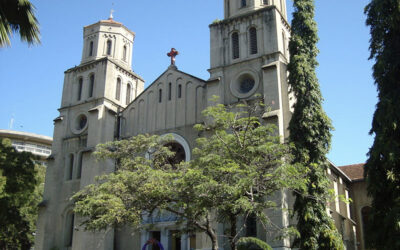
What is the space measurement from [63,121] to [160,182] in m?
17.3

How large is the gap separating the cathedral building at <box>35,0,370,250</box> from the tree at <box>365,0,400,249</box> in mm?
4634

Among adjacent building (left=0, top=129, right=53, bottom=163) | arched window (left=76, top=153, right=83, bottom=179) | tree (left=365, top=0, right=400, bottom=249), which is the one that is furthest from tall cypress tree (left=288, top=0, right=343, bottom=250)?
adjacent building (left=0, top=129, right=53, bottom=163)

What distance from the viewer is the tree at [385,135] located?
53.2 ft

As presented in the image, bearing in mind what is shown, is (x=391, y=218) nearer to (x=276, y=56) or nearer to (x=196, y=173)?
(x=196, y=173)

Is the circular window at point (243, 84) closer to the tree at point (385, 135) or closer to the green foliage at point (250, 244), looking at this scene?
the tree at point (385, 135)

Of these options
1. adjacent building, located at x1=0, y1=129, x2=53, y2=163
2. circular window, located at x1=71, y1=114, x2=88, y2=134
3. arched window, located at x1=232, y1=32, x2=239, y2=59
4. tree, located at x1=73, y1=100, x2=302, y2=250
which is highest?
adjacent building, located at x1=0, y1=129, x2=53, y2=163

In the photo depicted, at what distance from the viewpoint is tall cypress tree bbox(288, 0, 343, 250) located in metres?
18.0

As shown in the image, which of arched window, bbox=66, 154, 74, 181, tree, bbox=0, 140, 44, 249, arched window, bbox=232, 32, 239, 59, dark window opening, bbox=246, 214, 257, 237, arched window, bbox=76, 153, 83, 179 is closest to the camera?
dark window opening, bbox=246, 214, 257, 237

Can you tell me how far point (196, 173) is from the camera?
15.3 metres

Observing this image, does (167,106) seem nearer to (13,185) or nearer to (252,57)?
(252,57)

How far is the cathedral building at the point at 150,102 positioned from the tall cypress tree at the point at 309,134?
7.08ft

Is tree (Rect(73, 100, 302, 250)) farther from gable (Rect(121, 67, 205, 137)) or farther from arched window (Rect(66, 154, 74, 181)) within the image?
arched window (Rect(66, 154, 74, 181))

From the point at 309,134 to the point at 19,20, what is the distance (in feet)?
41.6

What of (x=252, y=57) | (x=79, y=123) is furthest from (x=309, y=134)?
(x=79, y=123)
